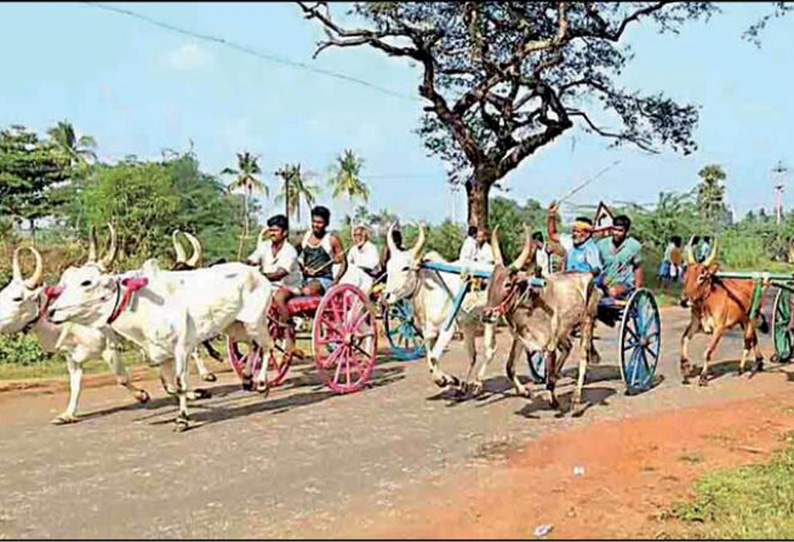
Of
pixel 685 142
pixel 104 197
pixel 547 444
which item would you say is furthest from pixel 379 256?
pixel 685 142

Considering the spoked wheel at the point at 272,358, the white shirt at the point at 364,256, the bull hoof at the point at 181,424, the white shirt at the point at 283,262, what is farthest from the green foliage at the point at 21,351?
the bull hoof at the point at 181,424

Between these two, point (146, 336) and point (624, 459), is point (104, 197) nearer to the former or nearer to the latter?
point (146, 336)

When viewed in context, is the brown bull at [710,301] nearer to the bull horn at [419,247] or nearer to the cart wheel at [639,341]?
the cart wheel at [639,341]

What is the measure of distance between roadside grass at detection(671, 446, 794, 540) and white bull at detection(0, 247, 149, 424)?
20.7 ft

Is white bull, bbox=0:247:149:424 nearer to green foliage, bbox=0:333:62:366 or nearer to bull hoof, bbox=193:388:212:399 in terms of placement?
bull hoof, bbox=193:388:212:399

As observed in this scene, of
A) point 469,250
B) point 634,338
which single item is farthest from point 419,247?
point 469,250

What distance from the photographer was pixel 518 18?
20578 mm

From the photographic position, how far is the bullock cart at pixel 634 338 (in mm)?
11844

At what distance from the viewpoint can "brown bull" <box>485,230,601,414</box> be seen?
10312mm

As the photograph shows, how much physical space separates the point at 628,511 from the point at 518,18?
15.2 m

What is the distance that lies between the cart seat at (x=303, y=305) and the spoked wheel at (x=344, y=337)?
313mm

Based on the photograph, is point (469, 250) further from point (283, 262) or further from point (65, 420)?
point (65, 420)

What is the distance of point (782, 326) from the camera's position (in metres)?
14.7

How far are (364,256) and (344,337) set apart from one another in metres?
2.05
